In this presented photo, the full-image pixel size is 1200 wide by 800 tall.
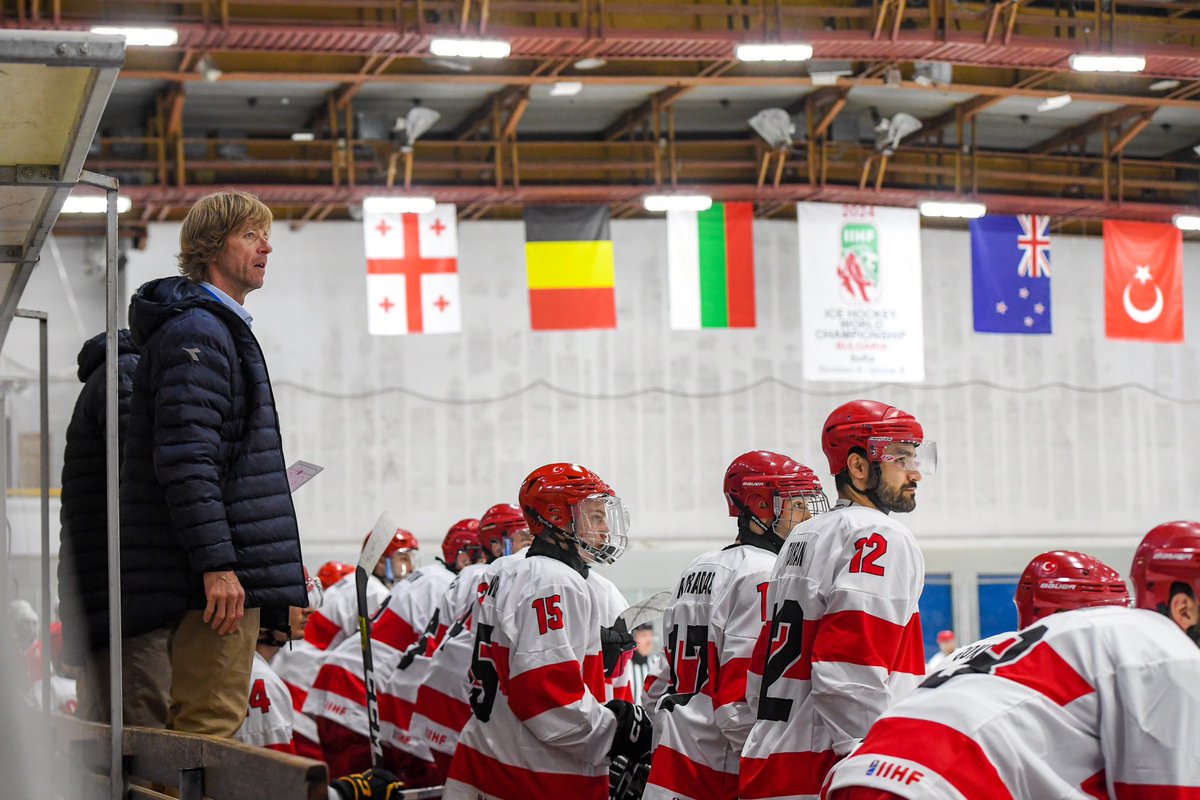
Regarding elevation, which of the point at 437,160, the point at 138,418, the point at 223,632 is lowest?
the point at 223,632

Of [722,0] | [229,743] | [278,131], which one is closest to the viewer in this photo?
[229,743]

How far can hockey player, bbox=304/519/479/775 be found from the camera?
327 inches

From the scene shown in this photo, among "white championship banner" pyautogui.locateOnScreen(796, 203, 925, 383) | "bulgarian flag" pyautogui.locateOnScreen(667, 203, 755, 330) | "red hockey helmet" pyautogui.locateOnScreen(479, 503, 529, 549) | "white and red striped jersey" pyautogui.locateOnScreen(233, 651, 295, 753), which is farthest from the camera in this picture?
"white championship banner" pyautogui.locateOnScreen(796, 203, 925, 383)

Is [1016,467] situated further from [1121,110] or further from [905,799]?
[905,799]

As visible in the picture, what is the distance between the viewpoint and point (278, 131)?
15789 millimetres

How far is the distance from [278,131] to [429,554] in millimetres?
5010

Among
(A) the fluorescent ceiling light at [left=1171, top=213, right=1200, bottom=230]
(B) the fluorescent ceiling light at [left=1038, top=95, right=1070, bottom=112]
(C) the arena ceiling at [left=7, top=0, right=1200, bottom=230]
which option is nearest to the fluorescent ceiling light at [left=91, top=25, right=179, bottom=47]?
(C) the arena ceiling at [left=7, top=0, right=1200, bottom=230]

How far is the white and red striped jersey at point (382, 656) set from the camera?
27.2 ft

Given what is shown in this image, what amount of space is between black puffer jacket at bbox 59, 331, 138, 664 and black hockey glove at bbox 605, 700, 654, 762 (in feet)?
6.86

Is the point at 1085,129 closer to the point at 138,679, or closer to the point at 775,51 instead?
the point at 775,51

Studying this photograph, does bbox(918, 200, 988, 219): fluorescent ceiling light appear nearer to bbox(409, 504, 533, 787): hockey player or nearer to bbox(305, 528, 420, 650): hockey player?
bbox(305, 528, 420, 650): hockey player

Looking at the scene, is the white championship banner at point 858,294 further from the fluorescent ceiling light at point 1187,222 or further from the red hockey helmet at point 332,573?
the red hockey helmet at point 332,573

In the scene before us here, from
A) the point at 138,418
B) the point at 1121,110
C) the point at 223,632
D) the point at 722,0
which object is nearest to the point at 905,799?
the point at 223,632

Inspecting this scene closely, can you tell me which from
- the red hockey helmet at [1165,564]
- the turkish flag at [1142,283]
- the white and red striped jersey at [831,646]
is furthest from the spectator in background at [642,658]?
the red hockey helmet at [1165,564]
